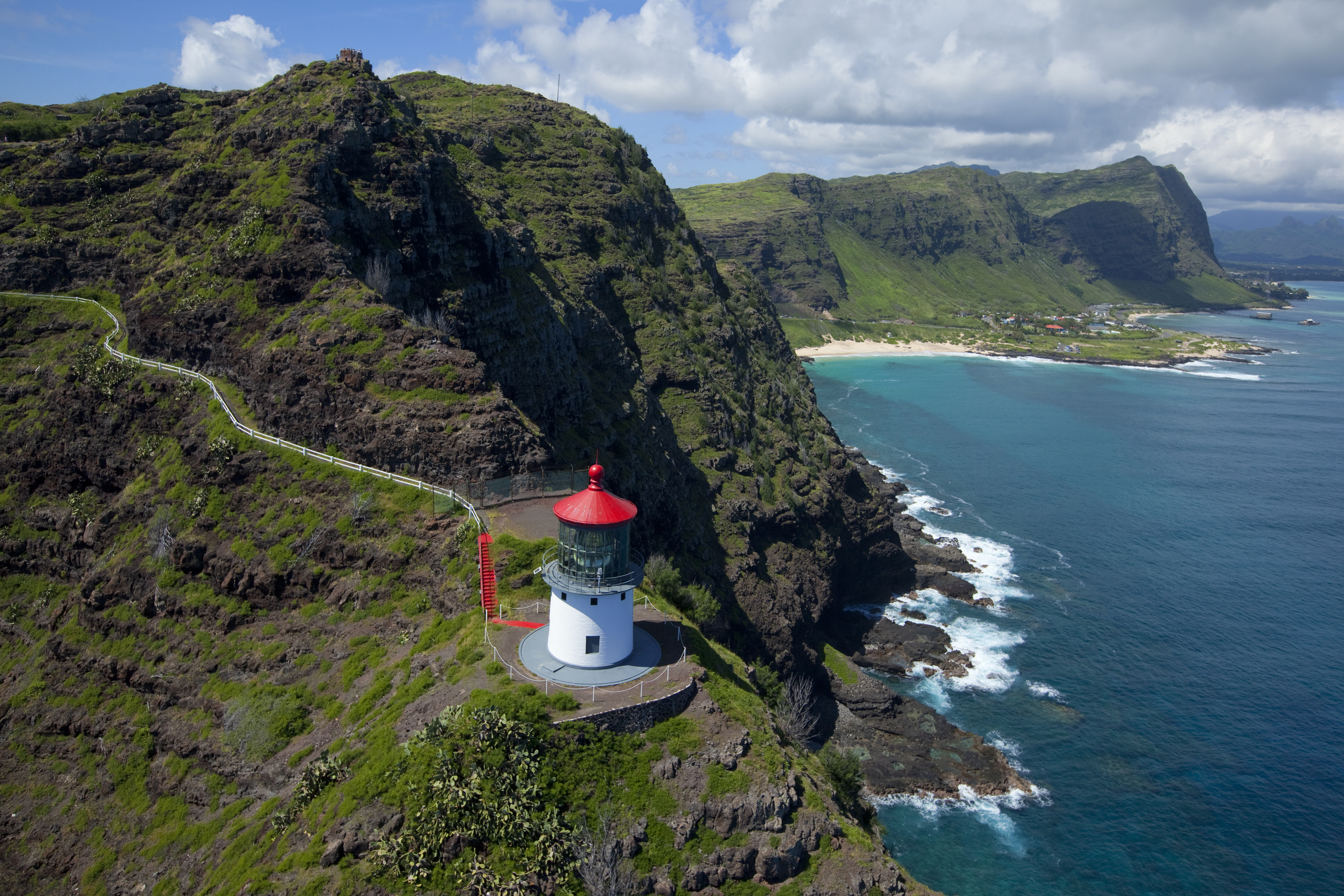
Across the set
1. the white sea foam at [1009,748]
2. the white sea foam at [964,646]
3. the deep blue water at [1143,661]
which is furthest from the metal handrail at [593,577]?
the white sea foam at [964,646]

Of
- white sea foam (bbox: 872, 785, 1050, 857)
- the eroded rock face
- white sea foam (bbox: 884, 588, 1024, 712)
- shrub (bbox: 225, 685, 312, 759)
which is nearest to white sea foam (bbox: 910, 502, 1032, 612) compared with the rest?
white sea foam (bbox: 884, 588, 1024, 712)

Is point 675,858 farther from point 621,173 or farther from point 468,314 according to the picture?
point 621,173

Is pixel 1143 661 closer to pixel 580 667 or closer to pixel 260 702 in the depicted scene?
pixel 580 667

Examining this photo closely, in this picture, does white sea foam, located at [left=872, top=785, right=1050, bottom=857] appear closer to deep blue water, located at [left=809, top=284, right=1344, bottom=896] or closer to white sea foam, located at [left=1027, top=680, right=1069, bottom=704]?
deep blue water, located at [left=809, top=284, right=1344, bottom=896]

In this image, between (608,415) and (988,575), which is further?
(988,575)

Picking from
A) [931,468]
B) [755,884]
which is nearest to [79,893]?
[755,884]

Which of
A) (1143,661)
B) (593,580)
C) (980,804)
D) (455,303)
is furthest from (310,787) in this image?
(1143,661)
